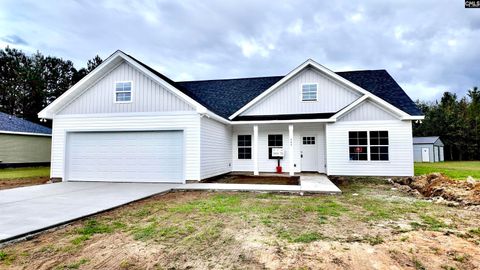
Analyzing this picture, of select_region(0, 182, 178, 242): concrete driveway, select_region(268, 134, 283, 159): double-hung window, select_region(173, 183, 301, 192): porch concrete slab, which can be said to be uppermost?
select_region(268, 134, 283, 159): double-hung window

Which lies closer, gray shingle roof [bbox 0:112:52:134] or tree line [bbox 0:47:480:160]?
gray shingle roof [bbox 0:112:52:134]

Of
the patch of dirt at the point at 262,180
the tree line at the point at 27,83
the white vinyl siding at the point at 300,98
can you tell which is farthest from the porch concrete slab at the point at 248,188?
the tree line at the point at 27,83

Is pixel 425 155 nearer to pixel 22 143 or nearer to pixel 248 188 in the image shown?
pixel 248 188

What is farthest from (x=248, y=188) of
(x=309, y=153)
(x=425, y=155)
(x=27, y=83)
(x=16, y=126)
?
(x=27, y=83)

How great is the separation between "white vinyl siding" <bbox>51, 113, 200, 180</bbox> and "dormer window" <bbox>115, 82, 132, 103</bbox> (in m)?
0.75

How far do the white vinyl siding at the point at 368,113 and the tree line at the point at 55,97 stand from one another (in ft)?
109

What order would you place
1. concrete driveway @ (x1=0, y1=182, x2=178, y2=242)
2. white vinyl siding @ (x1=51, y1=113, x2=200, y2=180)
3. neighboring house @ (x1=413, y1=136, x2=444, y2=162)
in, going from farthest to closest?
1. neighboring house @ (x1=413, y1=136, x2=444, y2=162)
2. white vinyl siding @ (x1=51, y1=113, x2=200, y2=180)
3. concrete driveway @ (x1=0, y1=182, x2=178, y2=242)

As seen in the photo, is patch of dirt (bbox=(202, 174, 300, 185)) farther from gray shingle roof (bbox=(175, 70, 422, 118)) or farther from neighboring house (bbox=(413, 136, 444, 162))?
neighboring house (bbox=(413, 136, 444, 162))

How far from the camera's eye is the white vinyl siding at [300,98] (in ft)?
47.4

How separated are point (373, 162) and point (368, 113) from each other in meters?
2.27

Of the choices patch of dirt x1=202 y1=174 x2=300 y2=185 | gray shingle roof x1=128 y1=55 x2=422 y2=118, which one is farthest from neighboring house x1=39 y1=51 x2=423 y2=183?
patch of dirt x1=202 y1=174 x2=300 y2=185

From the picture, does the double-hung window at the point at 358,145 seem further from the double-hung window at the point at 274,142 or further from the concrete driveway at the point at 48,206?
the concrete driveway at the point at 48,206

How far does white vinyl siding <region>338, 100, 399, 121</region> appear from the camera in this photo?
42.3ft

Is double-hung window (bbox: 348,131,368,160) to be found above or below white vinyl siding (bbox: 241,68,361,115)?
below
